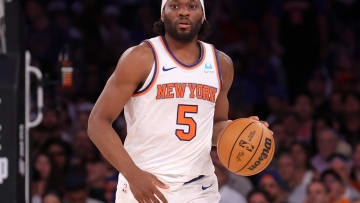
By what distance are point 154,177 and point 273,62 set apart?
19.3 feet

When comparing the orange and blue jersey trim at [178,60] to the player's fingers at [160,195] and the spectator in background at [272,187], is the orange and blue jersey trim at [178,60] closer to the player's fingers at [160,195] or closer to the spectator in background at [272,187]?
the player's fingers at [160,195]

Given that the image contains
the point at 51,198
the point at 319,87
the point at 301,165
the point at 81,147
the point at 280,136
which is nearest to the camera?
the point at 51,198

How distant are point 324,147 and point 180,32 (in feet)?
14.1

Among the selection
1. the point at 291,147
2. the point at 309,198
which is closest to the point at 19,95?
the point at 309,198

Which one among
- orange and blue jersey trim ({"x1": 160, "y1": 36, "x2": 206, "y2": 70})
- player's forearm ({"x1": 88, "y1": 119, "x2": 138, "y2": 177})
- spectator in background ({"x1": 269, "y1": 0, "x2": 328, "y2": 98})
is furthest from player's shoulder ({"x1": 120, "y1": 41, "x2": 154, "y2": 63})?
spectator in background ({"x1": 269, "y1": 0, "x2": 328, "y2": 98})

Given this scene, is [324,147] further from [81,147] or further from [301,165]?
[81,147]

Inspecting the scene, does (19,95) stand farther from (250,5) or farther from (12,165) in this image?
(250,5)

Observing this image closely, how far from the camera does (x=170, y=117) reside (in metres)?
3.71

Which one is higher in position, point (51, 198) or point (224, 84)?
point (224, 84)

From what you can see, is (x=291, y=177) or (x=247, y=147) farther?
(x=291, y=177)

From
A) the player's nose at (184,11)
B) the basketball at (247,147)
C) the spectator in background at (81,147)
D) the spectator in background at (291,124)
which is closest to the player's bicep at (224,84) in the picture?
the basketball at (247,147)

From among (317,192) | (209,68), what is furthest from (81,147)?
(209,68)

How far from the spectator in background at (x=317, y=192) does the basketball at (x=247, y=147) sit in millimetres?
2853

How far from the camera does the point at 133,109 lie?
376cm
